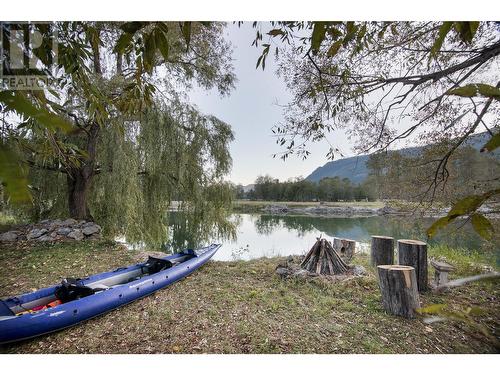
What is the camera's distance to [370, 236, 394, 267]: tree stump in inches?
111

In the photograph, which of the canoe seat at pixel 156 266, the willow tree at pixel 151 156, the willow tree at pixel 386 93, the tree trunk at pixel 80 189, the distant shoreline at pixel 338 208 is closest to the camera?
the willow tree at pixel 386 93

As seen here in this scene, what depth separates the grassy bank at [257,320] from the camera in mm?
1611

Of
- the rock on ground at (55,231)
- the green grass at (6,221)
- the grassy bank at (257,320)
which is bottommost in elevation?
the grassy bank at (257,320)

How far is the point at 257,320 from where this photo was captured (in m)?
1.86

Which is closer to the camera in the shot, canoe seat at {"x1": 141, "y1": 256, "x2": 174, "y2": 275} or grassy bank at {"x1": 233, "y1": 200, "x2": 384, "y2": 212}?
canoe seat at {"x1": 141, "y1": 256, "x2": 174, "y2": 275}

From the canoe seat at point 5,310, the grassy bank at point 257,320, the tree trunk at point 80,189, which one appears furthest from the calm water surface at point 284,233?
the canoe seat at point 5,310

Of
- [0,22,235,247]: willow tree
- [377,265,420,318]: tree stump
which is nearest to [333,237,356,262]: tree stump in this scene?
[377,265,420,318]: tree stump

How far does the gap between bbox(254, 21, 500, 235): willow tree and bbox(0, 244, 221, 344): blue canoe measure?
146 centimetres

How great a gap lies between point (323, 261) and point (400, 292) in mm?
999

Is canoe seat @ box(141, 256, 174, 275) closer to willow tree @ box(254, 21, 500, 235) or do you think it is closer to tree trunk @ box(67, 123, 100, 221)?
willow tree @ box(254, 21, 500, 235)

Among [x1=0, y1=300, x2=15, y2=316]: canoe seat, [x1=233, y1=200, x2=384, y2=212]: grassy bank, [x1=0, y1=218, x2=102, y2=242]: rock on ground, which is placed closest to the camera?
[x1=0, y1=300, x2=15, y2=316]: canoe seat

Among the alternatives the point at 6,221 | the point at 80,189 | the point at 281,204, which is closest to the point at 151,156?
the point at 80,189

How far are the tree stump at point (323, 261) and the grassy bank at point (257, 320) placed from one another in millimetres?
266

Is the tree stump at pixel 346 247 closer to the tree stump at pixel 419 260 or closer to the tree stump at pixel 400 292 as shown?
the tree stump at pixel 419 260
